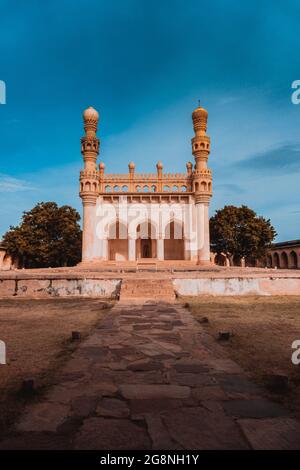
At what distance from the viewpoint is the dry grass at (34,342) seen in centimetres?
305

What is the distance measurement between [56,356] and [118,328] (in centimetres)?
182

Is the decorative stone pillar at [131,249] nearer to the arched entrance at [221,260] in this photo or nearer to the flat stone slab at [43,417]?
the arched entrance at [221,260]

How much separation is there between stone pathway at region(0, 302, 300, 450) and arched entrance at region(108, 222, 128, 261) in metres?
25.3

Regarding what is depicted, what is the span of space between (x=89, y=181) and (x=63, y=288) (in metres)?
17.2

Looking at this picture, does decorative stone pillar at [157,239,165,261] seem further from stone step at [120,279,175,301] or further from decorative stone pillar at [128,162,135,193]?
stone step at [120,279,175,301]

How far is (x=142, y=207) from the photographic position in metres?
29.3

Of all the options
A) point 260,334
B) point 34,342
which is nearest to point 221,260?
point 260,334

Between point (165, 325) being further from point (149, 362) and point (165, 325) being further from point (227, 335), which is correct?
point (149, 362)

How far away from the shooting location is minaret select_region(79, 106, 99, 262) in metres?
27.5

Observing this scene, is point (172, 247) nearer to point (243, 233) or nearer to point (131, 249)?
point (131, 249)

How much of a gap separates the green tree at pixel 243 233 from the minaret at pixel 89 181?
1367 cm

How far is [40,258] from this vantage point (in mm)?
31609

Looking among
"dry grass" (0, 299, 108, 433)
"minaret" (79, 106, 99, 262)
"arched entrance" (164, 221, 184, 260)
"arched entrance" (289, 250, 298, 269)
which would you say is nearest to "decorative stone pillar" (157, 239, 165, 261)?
"arched entrance" (164, 221, 184, 260)
